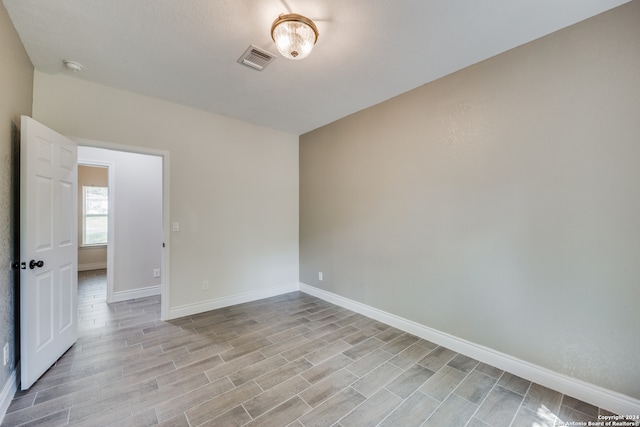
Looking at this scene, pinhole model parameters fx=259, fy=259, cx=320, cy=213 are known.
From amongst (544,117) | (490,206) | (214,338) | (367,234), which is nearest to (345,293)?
(367,234)

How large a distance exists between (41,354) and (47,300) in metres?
0.41

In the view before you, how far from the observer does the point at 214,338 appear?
2.79 meters

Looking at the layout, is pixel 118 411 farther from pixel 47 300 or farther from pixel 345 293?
pixel 345 293

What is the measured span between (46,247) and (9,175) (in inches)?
24.4

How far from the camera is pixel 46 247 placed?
218 centimetres

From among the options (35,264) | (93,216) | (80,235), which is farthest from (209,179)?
(80,235)

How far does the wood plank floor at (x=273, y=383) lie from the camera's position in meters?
1.72

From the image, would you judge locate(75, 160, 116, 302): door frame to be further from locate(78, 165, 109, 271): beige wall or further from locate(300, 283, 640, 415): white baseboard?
locate(300, 283, 640, 415): white baseboard

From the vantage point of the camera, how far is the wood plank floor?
1.72 meters

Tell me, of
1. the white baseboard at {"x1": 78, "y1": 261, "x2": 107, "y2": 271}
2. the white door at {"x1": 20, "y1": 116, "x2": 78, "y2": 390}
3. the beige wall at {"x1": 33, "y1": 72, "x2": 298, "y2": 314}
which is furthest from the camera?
the white baseboard at {"x1": 78, "y1": 261, "x2": 107, "y2": 271}

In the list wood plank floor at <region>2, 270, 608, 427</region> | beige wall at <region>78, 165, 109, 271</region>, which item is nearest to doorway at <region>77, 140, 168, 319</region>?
wood plank floor at <region>2, 270, 608, 427</region>

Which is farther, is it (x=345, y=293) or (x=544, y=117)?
(x=345, y=293)

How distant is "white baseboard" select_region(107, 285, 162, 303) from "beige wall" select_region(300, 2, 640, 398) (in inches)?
139

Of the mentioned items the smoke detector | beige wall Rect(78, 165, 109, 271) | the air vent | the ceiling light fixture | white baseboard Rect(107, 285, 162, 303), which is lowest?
white baseboard Rect(107, 285, 162, 303)
